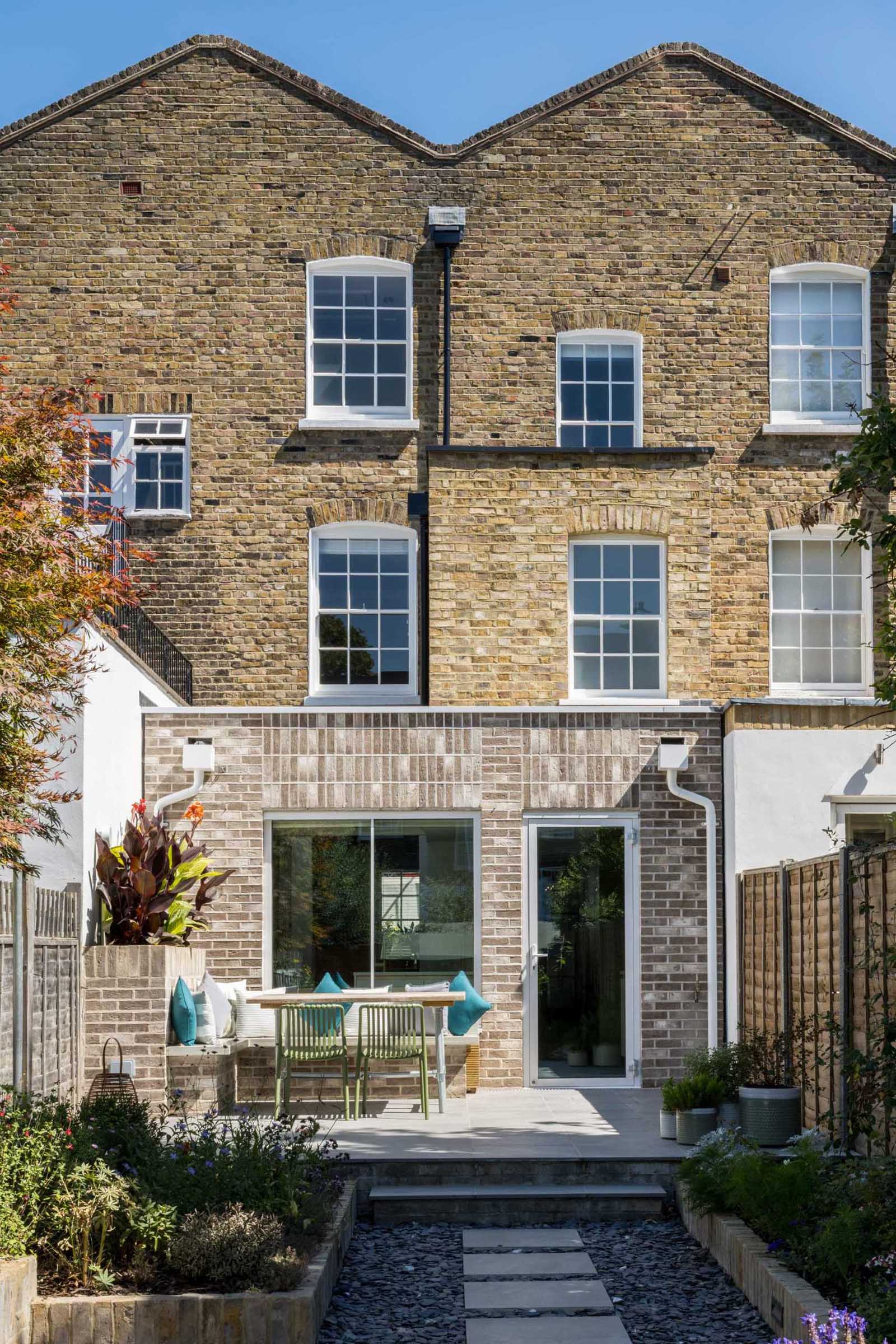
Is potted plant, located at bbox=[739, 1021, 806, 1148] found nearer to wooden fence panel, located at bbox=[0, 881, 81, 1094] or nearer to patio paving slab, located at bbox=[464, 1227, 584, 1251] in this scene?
patio paving slab, located at bbox=[464, 1227, 584, 1251]

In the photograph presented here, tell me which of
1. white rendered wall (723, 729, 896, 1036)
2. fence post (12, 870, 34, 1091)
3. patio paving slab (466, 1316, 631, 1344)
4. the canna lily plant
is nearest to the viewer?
patio paving slab (466, 1316, 631, 1344)

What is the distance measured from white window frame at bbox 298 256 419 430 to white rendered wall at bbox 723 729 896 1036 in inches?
209

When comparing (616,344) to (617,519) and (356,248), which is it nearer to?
(617,519)

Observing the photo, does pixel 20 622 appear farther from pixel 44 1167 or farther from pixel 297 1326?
pixel 297 1326

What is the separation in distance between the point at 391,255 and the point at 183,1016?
28.8ft

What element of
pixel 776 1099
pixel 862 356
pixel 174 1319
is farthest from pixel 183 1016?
pixel 862 356

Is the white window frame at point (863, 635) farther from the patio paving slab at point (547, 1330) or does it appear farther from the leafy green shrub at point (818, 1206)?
the patio paving slab at point (547, 1330)

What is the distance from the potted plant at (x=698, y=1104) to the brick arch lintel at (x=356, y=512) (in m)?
8.00

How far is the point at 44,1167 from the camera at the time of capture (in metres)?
7.14

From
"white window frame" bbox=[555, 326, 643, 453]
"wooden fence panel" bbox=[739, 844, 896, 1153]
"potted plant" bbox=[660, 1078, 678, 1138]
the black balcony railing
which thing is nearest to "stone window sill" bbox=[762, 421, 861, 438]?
"white window frame" bbox=[555, 326, 643, 453]

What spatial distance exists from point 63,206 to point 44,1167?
1273 centimetres

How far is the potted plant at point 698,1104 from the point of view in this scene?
1053cm

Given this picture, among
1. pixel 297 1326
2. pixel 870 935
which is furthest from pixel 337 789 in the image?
pixel 297 1326

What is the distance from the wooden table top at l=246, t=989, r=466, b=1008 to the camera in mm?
12297
